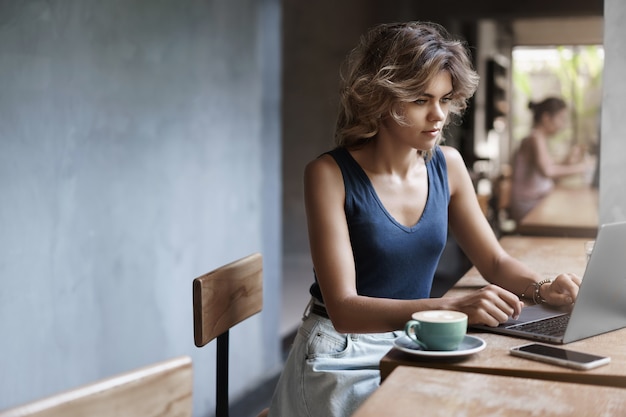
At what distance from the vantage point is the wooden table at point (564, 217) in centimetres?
346

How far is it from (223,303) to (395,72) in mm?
617

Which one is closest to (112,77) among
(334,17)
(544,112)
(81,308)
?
(81,308)

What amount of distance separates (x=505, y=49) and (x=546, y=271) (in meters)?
11.8

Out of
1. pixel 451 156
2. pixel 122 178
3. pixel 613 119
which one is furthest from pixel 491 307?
pixel 122 178

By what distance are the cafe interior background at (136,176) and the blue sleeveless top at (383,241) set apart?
1.65 ft

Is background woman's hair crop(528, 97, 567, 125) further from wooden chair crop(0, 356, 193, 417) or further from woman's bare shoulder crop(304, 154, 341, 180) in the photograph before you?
wooden chair crop(0, 356, 193, 417)

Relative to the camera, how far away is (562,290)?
1817mm

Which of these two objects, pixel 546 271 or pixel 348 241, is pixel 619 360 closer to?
pixel 348 241

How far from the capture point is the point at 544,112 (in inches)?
240

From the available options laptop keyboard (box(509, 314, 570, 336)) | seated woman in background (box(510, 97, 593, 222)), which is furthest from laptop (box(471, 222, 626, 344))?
seated woman in background (box(510, 97, 593, 222))

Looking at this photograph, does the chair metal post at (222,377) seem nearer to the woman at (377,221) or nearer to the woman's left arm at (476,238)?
the woman at (377,221)

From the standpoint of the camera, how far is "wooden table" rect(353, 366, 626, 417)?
3.82ft

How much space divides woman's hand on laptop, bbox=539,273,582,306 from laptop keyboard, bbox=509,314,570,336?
94 millimetres

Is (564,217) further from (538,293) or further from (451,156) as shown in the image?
(538,293)
